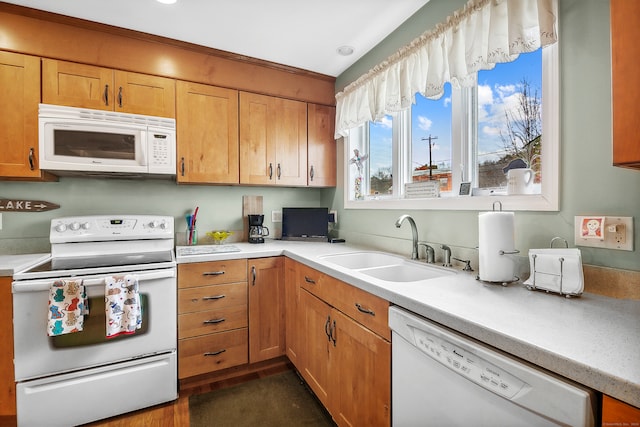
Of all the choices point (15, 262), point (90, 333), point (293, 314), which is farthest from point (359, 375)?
point (15, 262)

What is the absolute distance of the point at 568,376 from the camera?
622mm

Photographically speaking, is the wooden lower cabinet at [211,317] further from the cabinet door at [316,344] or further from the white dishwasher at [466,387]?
the white dishwasher at [466,387]

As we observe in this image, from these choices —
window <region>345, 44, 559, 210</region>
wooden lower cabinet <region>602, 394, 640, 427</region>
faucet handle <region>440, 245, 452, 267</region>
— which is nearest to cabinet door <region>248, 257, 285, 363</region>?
window <region>345, 44, 559, 210</region>

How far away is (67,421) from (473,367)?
2102 mm

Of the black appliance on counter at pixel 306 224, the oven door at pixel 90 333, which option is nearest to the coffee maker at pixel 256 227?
the black appliance on counter at pixel 306 224

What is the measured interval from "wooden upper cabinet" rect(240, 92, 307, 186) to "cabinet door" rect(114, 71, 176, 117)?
0.53 meters

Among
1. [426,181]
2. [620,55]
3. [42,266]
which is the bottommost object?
[42,266]

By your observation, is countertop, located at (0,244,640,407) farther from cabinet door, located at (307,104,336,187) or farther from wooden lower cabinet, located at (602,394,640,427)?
cabinet door, located at (307,104,336,187)

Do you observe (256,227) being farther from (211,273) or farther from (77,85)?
(77,85)

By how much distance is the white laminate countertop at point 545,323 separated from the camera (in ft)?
1.95

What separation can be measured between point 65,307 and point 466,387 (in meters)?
1.89

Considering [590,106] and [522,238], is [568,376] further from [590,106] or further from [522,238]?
[590,106]

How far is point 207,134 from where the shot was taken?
2.31 metres

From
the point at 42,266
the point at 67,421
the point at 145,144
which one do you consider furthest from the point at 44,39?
the point at 67,421
